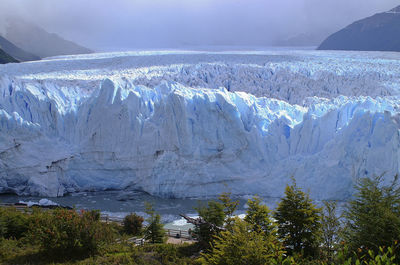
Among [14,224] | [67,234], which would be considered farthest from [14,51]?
[67,234]

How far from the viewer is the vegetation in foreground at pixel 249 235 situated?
18.6ft

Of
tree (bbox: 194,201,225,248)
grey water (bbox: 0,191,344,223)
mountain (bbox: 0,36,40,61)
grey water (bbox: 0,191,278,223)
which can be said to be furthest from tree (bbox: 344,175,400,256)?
mountain (bbox: 0,36,40,61)

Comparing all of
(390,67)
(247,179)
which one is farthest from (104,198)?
(390,67)

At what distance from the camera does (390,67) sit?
18.9 metres

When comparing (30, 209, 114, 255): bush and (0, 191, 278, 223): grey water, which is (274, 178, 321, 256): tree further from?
(0, 191, 278, 223): grey water

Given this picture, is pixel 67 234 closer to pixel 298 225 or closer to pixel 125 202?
pixel 298 225

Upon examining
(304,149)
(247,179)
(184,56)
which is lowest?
(247,179)

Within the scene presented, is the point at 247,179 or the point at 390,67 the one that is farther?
the point at 390,67

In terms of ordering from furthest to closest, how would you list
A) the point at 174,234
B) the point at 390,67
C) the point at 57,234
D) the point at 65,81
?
the point at 390,67 < the point at 65,81 < the point at 174,234 < the point at 57,234

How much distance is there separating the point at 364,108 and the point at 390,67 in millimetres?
7105

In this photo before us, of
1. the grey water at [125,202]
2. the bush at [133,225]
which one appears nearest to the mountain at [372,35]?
the grey water at [125,202]

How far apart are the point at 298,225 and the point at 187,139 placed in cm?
746

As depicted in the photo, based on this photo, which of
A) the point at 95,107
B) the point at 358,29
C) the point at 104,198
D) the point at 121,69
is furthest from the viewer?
the point at 358,29

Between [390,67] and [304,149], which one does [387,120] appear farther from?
[390,67]
